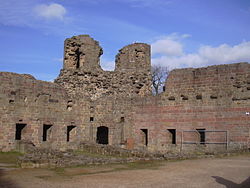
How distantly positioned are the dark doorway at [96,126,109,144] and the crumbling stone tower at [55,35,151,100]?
233 centimetres

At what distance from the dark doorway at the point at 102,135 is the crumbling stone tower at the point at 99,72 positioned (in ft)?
7.66

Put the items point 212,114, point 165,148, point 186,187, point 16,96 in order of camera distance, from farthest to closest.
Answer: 1. point 165,148
2. point 212,114
3. point 16,96
4. point 186,187

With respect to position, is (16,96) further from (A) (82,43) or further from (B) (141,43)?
(B) (141,43)

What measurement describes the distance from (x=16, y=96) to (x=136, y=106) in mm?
7722

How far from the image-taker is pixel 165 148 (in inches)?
747

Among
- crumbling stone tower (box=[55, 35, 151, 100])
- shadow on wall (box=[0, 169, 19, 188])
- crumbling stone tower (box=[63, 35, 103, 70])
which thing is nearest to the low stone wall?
crumbling stone tower (box=[55, 35, 151, 100])

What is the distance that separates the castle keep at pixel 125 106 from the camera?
16.2m

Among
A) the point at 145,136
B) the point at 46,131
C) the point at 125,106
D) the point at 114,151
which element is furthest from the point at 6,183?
the point at 145,136

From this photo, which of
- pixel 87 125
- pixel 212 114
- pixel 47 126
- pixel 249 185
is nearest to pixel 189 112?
pixel 212 114

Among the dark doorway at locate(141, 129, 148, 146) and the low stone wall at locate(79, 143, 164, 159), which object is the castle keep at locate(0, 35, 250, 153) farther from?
the low stone wall at locate(79, 143, 164, 159)

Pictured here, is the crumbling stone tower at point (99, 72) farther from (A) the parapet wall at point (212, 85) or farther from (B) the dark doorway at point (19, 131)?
(B) the dark doorway at point (19, 131)

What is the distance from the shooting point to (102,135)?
21.4 meters

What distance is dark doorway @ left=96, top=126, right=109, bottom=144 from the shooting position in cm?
2116

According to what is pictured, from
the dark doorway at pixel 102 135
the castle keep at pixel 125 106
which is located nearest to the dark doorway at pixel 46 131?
the castle keep at pixel 125 106
